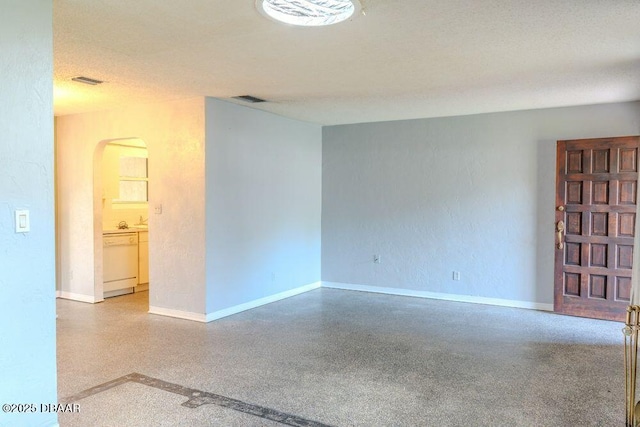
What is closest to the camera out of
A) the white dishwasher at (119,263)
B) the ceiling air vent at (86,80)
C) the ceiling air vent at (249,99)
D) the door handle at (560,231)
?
the ceiling air vent at (86,80)

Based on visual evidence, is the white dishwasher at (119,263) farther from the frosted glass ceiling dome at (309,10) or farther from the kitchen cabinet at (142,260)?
the frosted glass ceiling dome at (309,10)

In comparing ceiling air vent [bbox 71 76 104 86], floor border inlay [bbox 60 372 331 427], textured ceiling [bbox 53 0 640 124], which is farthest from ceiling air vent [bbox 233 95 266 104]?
floor border inlay [bbox 60 372 331 427]

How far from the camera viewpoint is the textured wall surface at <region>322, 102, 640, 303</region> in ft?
18.5

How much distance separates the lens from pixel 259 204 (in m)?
5.84

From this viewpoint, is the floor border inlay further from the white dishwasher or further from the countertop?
the countertop

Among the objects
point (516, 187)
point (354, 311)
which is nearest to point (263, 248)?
point (354, 311)

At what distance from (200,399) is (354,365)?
127 centimetres

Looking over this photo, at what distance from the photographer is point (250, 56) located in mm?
3477

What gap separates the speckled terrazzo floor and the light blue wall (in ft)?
1.93

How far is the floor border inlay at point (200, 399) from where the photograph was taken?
9.21ft

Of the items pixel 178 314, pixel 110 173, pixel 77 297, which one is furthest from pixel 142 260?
pixel 178 314

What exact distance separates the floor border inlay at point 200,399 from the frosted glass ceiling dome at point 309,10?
2392 mm

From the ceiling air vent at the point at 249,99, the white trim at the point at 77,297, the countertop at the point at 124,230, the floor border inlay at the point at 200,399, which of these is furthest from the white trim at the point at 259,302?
the ceiling air vent at the point at 249,99

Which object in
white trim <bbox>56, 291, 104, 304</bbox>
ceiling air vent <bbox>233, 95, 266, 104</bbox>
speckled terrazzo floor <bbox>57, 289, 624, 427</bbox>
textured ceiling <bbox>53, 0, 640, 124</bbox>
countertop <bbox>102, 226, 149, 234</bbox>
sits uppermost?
ceiling air vent <bbox>233, 95, 266, 104</bbox>
